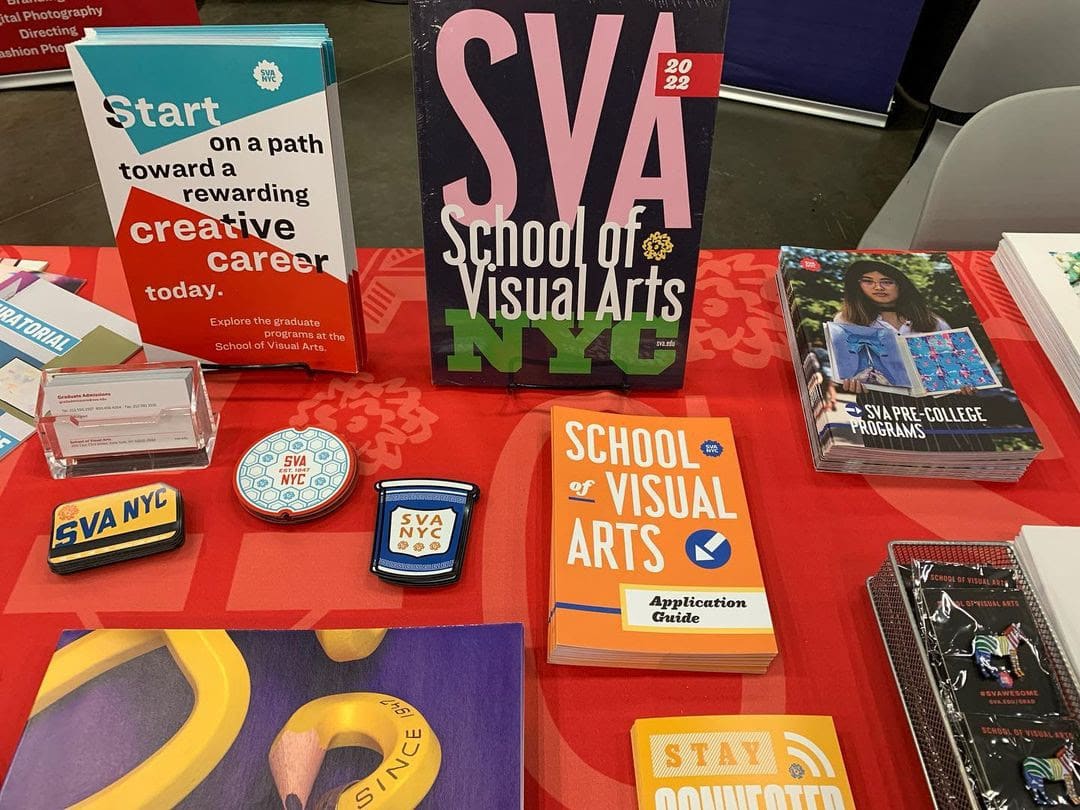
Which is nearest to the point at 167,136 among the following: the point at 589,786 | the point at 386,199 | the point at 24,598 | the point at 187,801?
the point at 24,598

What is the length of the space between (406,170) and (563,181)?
2.27 meters

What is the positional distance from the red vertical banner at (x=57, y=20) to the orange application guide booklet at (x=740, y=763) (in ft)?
10.0

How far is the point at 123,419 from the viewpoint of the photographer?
35.2 inches

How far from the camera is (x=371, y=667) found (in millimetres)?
740

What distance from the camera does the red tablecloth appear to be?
2.46 feet

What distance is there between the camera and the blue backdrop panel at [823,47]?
2895 millimetres

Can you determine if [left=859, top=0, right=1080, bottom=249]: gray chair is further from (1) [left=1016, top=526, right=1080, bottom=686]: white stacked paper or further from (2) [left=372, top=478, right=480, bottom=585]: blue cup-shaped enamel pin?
(2) [left=372, top=478, right=480, bottom=585]: blue cup-shaped enamel pin

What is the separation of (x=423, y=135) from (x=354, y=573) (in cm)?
44

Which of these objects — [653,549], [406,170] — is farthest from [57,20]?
[653,549]

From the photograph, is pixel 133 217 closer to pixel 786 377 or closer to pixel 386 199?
pixel 786 377

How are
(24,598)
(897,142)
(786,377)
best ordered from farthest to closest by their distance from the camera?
(897,142) < (786,377) < (24,598)

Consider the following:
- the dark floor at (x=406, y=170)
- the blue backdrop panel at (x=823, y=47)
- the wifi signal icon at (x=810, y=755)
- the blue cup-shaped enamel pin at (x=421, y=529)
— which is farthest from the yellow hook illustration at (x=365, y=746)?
the blue backdrop panel at (x=823, y=47)

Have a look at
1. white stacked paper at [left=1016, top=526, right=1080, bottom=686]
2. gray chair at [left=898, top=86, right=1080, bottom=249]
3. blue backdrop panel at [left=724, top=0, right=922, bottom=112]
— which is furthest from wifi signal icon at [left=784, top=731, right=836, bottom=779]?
blue backdrop panel at [left=724, top=0, right=922, bottom=112]

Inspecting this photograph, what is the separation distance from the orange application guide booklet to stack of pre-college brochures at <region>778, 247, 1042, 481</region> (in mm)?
329
